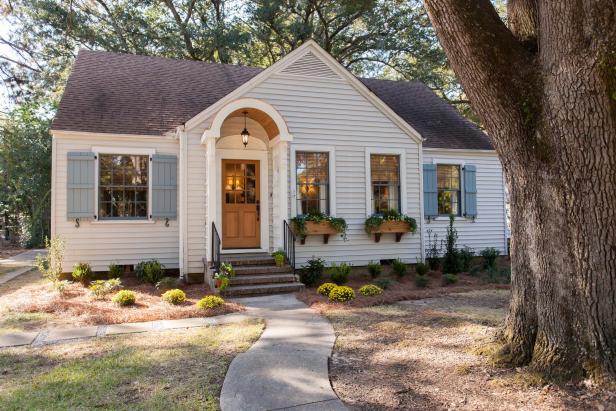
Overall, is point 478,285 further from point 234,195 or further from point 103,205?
point 103,205

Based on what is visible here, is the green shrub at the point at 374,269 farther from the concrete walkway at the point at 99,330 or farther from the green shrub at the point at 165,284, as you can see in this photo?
the green shrub at the point at 165,284

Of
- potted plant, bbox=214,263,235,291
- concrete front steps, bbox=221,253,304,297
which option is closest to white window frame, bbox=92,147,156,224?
concrete front steps, bbox=221,253,304,297

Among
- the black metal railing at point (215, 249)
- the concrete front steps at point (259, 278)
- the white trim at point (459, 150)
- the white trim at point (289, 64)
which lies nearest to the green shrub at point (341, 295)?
the concrete front steps at point (259, 278)

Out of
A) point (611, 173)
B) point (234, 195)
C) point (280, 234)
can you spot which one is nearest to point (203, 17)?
point (234, 195)

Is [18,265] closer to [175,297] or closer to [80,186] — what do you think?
[80,186]

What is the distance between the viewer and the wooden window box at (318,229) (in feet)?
29.5

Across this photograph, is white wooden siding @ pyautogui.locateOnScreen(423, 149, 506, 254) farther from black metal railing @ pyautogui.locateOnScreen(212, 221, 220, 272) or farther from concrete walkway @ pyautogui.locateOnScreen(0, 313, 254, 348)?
concrete walkway @ pyautogui.locateOnScreen(0, 313, 254, 348)

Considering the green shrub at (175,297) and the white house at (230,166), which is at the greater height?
the white house at (230,166)

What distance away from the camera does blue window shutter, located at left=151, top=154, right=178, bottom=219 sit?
29.9ft

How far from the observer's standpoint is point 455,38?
3646 mm

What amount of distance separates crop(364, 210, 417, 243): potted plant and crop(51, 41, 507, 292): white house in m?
0.22

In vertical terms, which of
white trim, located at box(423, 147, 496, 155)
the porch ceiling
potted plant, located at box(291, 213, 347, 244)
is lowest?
potted plant, located at box(291, 213, 347, 244)

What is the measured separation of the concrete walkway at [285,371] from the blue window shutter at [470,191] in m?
7.20

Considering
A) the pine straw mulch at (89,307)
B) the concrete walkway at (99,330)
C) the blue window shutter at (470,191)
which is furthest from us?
the blue window shutter at (470,191)
